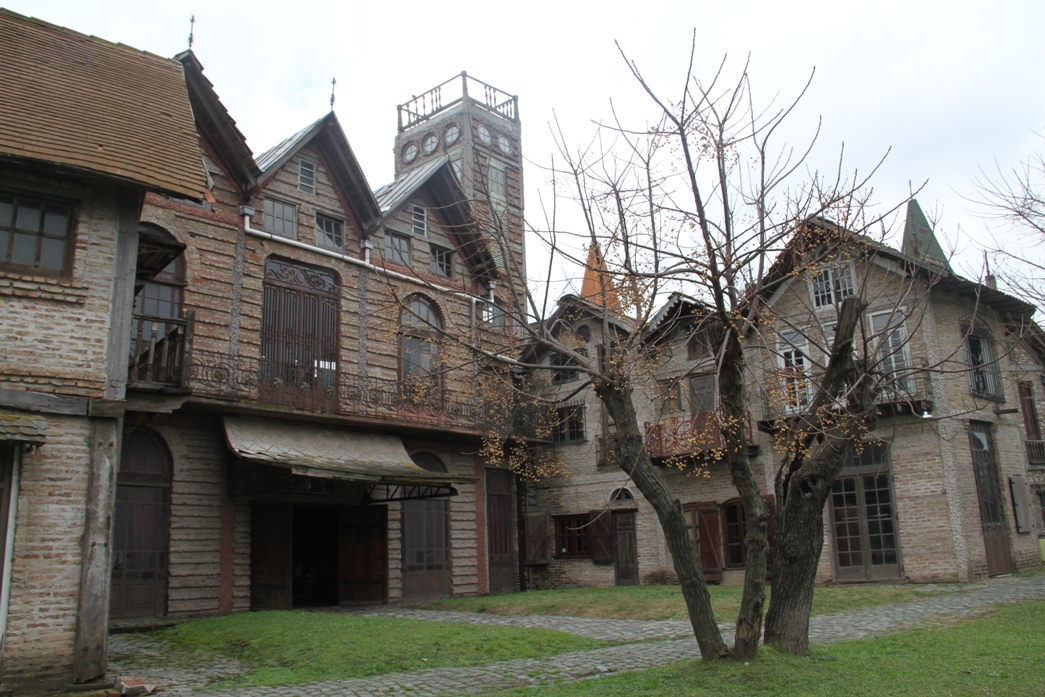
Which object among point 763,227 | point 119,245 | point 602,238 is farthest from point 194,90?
point 763,227

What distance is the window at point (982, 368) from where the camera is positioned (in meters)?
20.9

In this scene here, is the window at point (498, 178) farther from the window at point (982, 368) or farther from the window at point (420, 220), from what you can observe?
the window at point (982, 368)

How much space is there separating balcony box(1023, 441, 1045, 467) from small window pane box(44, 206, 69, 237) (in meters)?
22.8

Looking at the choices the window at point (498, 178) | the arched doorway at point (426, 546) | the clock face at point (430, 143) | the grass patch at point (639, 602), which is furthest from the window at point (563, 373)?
the clock face at point (430, 143)

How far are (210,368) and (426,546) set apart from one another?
22.9ft

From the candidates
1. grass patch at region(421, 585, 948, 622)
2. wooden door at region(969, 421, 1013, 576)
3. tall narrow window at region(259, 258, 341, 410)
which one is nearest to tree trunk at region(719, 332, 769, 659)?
grass patch at region(421, 585, 948, 622)

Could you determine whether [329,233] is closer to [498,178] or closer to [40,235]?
[40,235]

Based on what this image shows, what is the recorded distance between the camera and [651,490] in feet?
30.3

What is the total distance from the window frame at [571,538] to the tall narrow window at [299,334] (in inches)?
349

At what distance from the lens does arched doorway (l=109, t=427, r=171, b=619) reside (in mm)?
15117

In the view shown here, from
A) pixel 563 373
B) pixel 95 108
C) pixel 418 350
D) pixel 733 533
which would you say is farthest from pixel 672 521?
pixel 563 373

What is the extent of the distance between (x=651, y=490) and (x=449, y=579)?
12.4 meters

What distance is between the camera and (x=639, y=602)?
16.1 metres

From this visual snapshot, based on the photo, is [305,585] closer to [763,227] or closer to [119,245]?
[119,245]
